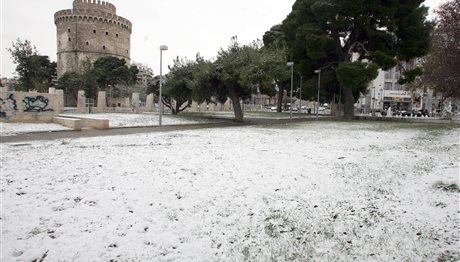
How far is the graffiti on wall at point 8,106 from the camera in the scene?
1895cm

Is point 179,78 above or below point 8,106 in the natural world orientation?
above

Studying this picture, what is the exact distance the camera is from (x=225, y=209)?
5.34m

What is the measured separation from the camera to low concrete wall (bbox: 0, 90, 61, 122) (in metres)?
19.1

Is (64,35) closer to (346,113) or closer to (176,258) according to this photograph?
(346,113)

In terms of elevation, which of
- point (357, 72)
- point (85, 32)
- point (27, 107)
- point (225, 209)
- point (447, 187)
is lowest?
point (225, 209)

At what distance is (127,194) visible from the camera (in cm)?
587

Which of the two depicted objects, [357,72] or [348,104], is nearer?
[357,72]

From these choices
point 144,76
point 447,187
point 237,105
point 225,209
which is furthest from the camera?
point 144,76

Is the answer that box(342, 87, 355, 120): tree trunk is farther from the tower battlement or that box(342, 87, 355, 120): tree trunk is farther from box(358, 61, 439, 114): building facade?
the tower battlement

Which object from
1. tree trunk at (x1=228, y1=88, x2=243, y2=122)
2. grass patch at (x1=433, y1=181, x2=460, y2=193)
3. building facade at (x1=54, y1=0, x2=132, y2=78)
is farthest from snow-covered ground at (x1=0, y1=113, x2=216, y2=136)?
building facade at (x1=54, y1=0, x2=132, y2=78)

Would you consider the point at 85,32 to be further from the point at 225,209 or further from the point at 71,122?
the point at 225,209

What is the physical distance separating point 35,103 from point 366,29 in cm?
2821

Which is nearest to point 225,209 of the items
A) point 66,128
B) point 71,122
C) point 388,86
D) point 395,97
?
point 71,122

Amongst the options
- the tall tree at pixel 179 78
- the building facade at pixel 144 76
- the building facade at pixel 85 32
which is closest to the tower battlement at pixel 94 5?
the building facade at pixel 85 32
